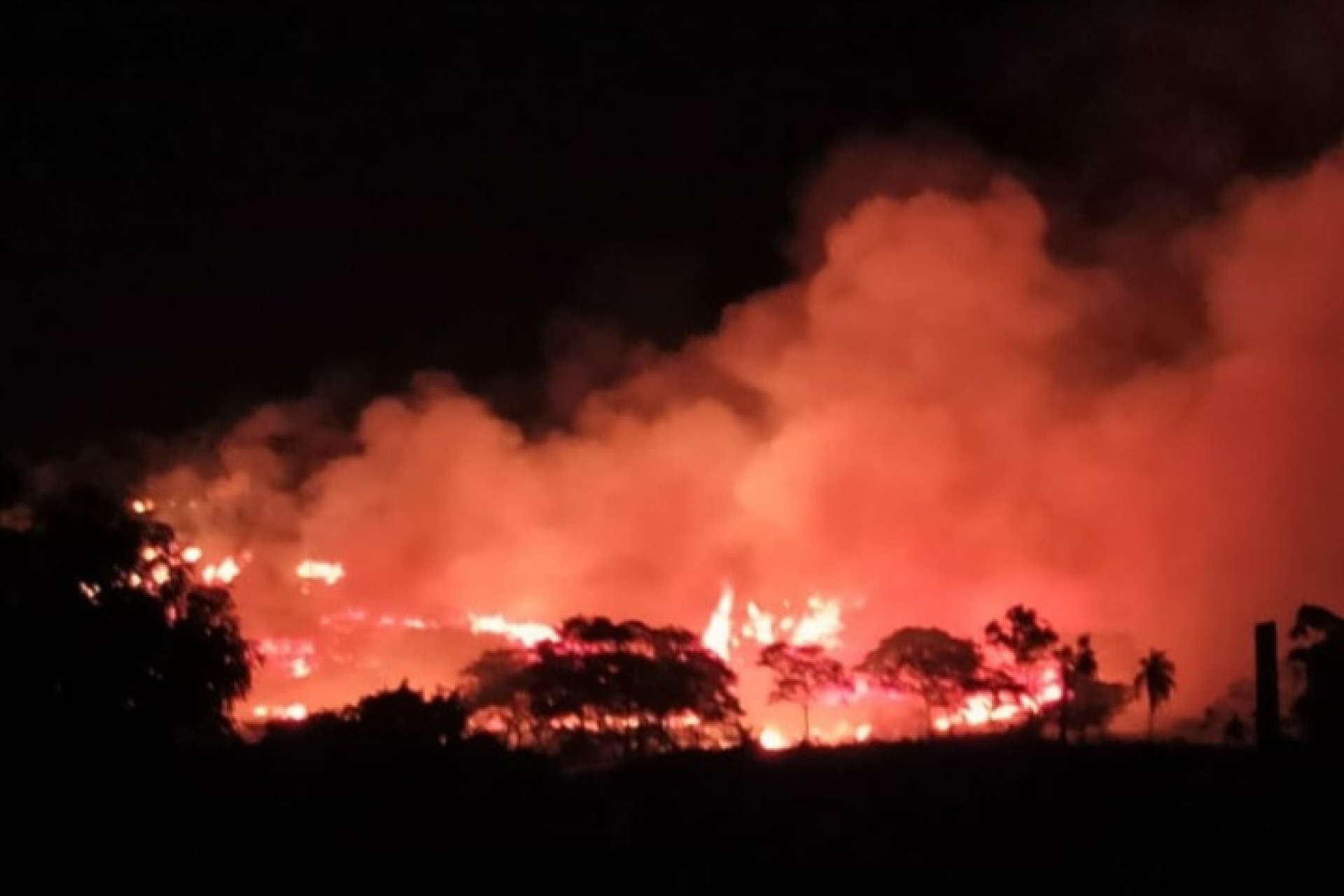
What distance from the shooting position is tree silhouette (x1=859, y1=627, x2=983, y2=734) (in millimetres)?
51812

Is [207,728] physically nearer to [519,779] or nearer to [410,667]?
[519,779]

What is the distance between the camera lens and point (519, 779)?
65.1 feet

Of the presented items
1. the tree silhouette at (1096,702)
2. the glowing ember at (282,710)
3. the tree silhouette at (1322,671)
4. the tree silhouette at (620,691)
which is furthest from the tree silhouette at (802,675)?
the tree silhouette at (1322,671)

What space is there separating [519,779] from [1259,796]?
28.0 feet

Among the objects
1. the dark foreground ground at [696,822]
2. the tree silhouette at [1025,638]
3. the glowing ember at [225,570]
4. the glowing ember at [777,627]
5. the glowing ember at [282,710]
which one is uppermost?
the glowing ember at [225,570]

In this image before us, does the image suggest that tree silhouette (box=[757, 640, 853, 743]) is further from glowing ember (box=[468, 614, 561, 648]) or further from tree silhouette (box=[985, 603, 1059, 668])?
glowing ember (box=[468, 614, 561, 648])

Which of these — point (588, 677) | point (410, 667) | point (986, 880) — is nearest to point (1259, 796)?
point (986, 880)

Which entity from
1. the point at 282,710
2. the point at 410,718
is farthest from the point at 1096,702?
the point at 282,710

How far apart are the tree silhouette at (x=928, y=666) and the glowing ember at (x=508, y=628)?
27.1 metres

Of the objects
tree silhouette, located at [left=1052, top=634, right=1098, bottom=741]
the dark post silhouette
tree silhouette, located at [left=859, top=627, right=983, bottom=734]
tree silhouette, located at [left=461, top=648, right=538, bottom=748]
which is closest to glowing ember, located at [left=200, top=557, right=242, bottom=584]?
tree silhouette, located at [left=461, top=648, right=538, bottom=748]

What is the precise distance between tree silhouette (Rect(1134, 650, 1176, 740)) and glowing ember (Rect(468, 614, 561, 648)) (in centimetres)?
3038

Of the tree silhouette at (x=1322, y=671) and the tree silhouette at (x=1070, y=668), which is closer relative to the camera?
the tree silhouette at (x=1322, y=671)

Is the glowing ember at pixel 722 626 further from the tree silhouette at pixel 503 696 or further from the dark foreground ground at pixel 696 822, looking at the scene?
the dark foreground ground at pixel 696 822

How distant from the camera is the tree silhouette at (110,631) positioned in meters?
11.2
